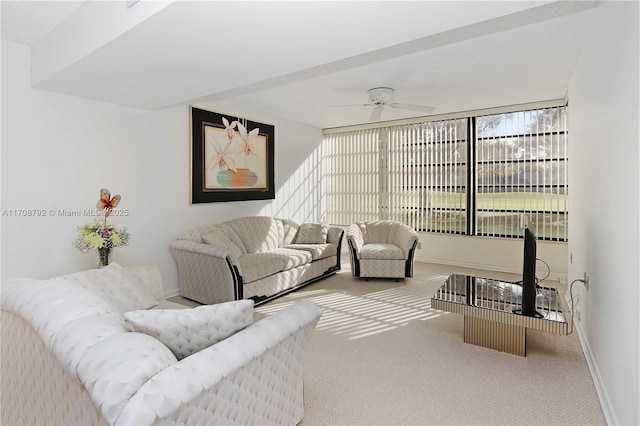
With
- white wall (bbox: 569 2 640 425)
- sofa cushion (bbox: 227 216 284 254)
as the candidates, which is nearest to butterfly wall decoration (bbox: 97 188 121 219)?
sofa cushion (bbox: 227 216 284 254)

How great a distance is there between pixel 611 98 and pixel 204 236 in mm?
3775

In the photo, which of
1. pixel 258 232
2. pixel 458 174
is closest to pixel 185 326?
pixel 258 232

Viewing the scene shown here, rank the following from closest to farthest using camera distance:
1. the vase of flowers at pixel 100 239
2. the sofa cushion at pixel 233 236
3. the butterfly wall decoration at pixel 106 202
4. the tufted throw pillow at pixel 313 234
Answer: the vase of flowers at pixel 100 239
the butterfly wall decoration at pixel 106 202
the sofa cushion at pixel 233 236
the tufted throw pillow at pixel 313 234

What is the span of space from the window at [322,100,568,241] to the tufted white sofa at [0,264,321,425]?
4.53 m

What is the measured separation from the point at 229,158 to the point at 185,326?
3.89 meters

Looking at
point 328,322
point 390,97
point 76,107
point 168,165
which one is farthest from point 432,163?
point 76,107

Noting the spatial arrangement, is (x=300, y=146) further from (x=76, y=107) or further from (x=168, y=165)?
(x=76, y=107)

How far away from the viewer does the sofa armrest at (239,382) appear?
3.69 ft

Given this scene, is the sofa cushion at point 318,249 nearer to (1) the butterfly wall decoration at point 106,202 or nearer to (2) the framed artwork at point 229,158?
(2) the framed artwork at point 229,158

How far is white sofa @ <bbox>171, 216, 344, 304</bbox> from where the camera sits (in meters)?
3.84

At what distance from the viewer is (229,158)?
511cm

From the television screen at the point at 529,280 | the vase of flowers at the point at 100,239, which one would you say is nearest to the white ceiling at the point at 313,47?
the vase of flowers at the point at 100,239

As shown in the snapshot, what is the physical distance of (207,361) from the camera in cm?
133

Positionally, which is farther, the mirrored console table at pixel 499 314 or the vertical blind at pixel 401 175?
the vertical blind at pixel 401 175
